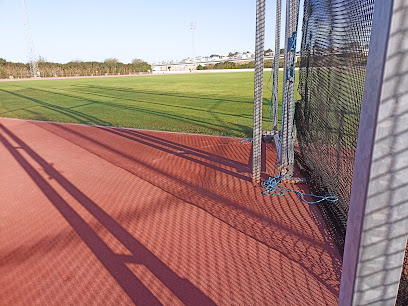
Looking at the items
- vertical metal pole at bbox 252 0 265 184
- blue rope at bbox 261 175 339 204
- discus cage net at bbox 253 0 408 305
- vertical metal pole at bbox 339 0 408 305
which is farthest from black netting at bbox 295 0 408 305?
vertical metal pole at bbox 339 0 408 305

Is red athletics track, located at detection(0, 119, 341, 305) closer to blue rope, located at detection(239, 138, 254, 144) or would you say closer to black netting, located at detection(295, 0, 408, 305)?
black netting, located at detection(295, 0, 408, 305)

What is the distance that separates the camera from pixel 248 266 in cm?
341

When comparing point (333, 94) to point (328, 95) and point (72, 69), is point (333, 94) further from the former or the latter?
point (72, 69)

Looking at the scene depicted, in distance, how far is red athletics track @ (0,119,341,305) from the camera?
3076 millimetres

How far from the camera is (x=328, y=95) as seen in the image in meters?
6.07

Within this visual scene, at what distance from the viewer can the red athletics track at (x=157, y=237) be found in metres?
3.08

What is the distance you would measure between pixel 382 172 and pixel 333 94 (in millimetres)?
5342

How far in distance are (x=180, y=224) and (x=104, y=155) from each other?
4350mm

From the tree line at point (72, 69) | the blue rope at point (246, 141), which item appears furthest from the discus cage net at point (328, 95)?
the tree line at point (72, 69)

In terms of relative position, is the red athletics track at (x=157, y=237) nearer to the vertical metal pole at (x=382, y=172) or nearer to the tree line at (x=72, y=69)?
the vertical metal pole at (x=382, y=172)

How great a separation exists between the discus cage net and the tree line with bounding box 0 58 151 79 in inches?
2696

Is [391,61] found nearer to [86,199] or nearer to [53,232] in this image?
[53,232]

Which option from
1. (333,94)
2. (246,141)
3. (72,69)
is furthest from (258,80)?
(72,69)

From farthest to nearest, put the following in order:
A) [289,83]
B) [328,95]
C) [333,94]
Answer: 1. [328,95]
2. [333,94]
3. [289,83]
